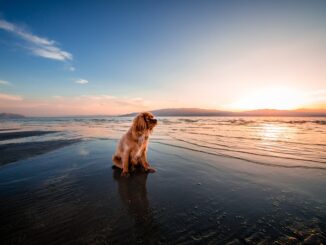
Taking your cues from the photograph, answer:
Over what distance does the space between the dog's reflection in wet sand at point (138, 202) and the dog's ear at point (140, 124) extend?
4.64 ft

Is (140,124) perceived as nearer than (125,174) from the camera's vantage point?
No

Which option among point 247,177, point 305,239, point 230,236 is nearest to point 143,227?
point 230,236

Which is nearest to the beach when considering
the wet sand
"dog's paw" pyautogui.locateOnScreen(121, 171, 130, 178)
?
the wet sand

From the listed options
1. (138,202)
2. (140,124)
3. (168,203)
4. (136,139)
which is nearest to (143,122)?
(140,124)

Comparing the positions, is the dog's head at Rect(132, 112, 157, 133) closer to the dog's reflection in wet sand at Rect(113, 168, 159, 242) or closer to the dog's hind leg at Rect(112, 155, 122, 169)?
the dog's hind leg at Rect(112, 155, 122, 169)

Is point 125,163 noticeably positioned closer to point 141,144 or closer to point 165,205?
point 141,144

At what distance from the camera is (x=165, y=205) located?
10.9ft

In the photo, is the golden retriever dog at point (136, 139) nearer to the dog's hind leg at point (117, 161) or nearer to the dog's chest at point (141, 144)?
the dog's chest at point (141, 144)

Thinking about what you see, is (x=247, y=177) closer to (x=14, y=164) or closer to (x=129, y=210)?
(x=129, y=210)

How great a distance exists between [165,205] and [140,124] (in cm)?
259

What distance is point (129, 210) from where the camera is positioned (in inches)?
125

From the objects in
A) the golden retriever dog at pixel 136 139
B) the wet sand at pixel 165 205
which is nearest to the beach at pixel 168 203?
the wet sand at pixel 165 205

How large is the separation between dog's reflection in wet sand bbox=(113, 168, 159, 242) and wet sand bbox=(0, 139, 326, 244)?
0.6 inches

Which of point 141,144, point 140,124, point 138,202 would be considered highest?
point 140,124
